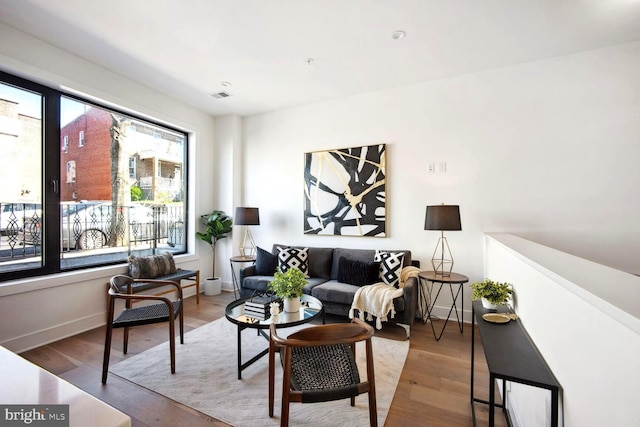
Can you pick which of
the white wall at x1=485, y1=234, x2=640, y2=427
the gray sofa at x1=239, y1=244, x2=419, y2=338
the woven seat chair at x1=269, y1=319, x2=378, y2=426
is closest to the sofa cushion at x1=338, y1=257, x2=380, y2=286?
the gray sofa at x1=239, y1=244, x2=419, y2=338

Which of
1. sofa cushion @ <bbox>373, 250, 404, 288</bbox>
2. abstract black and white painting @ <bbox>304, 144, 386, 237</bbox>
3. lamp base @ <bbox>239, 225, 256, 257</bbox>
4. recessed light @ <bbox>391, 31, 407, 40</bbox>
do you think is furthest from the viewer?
lamp base @ <bbox>239, 225, 256, 257</bbox>

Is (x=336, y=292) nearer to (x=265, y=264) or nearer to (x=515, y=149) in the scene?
(x=265, y=264)

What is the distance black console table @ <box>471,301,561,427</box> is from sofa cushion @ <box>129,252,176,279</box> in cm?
355

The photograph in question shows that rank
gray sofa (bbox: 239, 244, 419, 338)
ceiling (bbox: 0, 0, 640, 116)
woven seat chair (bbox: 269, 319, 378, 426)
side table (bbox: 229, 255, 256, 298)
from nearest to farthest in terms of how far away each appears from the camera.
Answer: woven seat chair (bbox: 269, 319, 378, 426) < ceiling (bbox: 0, 0, 640, 116) < gray sofa (bbox: 239, 244, 419, 338) < side table (bbox: 229, 255, 256, 298)

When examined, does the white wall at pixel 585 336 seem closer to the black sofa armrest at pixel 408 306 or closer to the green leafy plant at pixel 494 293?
the green leafy plant at pixel 494 293

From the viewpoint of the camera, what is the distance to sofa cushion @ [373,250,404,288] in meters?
3.16

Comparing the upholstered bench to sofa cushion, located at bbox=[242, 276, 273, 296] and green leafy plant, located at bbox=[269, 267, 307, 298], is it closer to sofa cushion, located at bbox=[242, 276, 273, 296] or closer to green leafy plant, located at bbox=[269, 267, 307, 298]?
sofa cushion, located at bbox=[242, 276, 273, 296]

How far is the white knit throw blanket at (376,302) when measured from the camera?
278 centimetres

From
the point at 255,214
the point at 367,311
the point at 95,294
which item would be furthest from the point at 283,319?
the point at 95,294

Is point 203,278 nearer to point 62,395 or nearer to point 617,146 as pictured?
point 62,395

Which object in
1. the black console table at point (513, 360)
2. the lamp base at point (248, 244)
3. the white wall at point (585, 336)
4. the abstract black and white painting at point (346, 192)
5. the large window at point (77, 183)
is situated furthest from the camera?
the lamp base at point (248, 244)

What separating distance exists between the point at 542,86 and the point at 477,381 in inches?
117
